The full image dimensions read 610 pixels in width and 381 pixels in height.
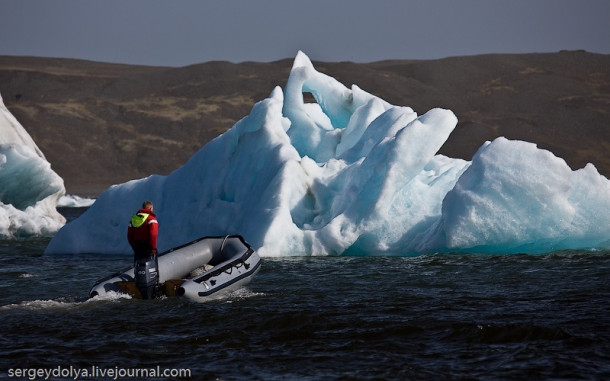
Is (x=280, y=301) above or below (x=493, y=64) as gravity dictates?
below

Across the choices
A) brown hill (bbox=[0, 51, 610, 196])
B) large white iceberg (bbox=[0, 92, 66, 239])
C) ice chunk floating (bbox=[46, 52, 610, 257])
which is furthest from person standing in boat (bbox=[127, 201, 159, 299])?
brown hill (bbox=[0, 51, 610, 196])

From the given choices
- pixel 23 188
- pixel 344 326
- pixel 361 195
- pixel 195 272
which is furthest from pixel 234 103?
pixel 344 326

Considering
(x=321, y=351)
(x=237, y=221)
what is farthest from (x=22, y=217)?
(x=321, y=351)

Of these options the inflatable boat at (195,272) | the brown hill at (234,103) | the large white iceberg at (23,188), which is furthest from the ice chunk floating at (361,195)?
the brown hill at (234,103)

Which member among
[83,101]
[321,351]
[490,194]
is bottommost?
[321,351]

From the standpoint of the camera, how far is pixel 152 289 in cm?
1385

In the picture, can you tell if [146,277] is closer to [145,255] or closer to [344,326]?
[145,255]

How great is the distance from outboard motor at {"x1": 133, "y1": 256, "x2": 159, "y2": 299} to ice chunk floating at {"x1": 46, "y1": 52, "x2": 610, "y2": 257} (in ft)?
16.7

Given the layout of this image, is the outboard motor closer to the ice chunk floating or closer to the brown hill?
the ice chunk floating

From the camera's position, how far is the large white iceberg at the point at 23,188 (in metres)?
28.8

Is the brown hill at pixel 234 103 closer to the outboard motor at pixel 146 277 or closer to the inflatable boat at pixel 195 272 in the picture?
the inflatable boat at pixel 195 272

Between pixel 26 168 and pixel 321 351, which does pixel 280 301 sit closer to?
pixel 321 351

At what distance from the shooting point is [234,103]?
408 ft

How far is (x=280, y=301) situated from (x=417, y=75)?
122 metres
